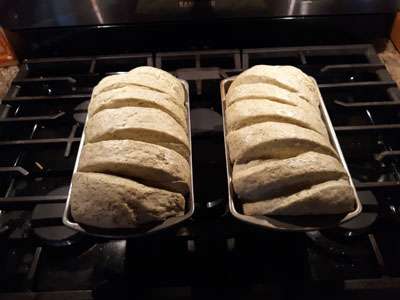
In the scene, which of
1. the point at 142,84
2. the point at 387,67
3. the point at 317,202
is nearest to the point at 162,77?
the point at 142,84

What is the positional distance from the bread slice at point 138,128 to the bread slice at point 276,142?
13 centimetres

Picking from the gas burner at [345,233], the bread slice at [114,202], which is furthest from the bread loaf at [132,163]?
the gas burner at [345,233]

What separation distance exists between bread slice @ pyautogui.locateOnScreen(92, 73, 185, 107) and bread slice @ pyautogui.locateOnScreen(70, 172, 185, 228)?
282 millimetres

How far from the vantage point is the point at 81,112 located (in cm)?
104

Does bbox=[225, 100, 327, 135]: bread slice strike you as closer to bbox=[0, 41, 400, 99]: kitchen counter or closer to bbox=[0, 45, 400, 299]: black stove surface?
bbox=[0, 45, 400, 299]: black stove surface

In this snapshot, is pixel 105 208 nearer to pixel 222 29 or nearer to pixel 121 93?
pixel 121 93

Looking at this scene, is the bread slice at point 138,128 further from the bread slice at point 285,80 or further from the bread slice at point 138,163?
the bread slice at point 285,80

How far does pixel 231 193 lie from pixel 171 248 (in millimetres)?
189

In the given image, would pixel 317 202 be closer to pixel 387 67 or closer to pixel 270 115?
pixel 270 115

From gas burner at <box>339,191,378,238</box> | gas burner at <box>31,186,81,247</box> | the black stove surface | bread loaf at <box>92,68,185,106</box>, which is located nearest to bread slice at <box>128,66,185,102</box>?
bread loaf at <box>92,68,185,106</box>

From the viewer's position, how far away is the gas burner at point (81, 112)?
101cm

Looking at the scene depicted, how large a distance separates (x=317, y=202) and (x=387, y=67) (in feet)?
2.50

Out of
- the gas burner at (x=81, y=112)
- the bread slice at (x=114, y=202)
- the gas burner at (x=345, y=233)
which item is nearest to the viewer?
the bread slice at (x=114, y=202)

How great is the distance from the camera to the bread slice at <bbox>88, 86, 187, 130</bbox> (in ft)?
2.66
